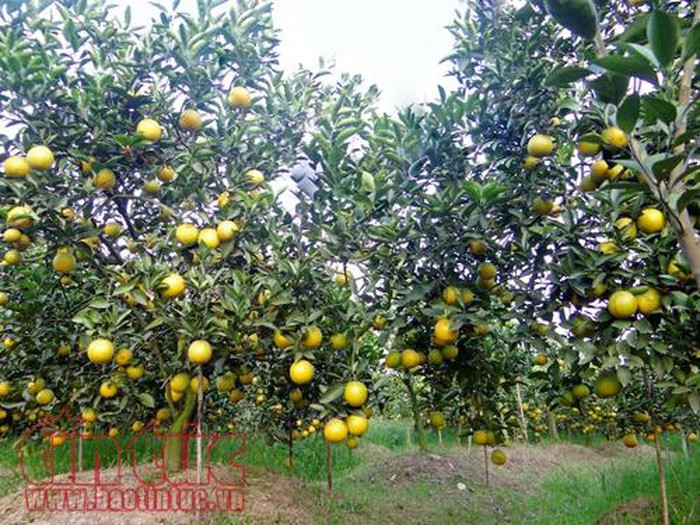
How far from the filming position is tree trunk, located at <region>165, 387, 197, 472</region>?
3.53 m

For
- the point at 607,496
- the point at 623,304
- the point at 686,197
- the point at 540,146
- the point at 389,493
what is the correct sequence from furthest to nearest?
the point at 389,493
the point at 607,496
the point at 540,146
the point at 623,304
the point at 686,197

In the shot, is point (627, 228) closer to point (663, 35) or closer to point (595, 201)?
point (595, 201)

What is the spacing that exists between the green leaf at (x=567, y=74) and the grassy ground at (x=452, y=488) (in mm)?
3049

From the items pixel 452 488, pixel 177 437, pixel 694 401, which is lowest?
pixel 452 488

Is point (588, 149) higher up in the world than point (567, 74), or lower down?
higher up

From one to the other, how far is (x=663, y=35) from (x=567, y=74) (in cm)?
21

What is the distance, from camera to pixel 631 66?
2.90ft

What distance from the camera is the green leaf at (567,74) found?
102 centimetres

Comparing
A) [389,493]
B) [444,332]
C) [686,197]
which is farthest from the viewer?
[389,493]

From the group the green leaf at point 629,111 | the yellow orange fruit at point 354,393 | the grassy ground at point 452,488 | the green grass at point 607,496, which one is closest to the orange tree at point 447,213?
the yellow orange fruit at point 354,393

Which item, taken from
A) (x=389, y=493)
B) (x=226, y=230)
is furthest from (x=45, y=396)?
(x=389, y=493)

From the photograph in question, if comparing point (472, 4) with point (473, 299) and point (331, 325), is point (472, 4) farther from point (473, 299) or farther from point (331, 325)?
point (331, 325)

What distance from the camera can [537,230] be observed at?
2383 mm

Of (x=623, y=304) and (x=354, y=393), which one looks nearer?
(x=623, y=304)
